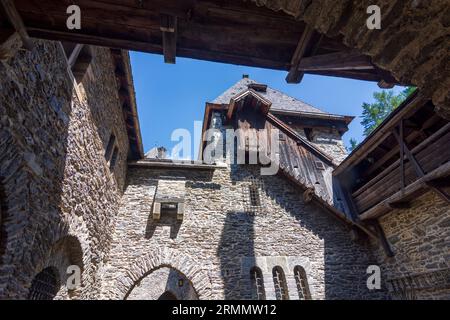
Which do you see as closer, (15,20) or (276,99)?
(15,20)

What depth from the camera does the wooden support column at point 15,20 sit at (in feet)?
7.43

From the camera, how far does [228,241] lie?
24.4ft

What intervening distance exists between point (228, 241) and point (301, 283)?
2525 millimetres

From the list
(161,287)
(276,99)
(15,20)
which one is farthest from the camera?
(276,99)

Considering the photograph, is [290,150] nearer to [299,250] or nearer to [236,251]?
[299,250]

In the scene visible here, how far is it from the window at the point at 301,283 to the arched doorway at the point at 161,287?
5423 mm

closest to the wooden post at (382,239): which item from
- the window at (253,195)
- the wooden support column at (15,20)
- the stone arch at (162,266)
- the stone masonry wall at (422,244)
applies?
the stone masonry wall at (422,244)

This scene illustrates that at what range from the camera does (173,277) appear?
11477 millimetres

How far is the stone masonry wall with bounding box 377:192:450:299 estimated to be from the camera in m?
5.79

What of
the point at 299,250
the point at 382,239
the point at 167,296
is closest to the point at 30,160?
the point at 299,250

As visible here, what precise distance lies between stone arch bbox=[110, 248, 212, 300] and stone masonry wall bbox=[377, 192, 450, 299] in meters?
5.48

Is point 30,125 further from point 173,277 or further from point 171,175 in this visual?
point 173,277

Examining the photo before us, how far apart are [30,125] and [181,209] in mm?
4986
